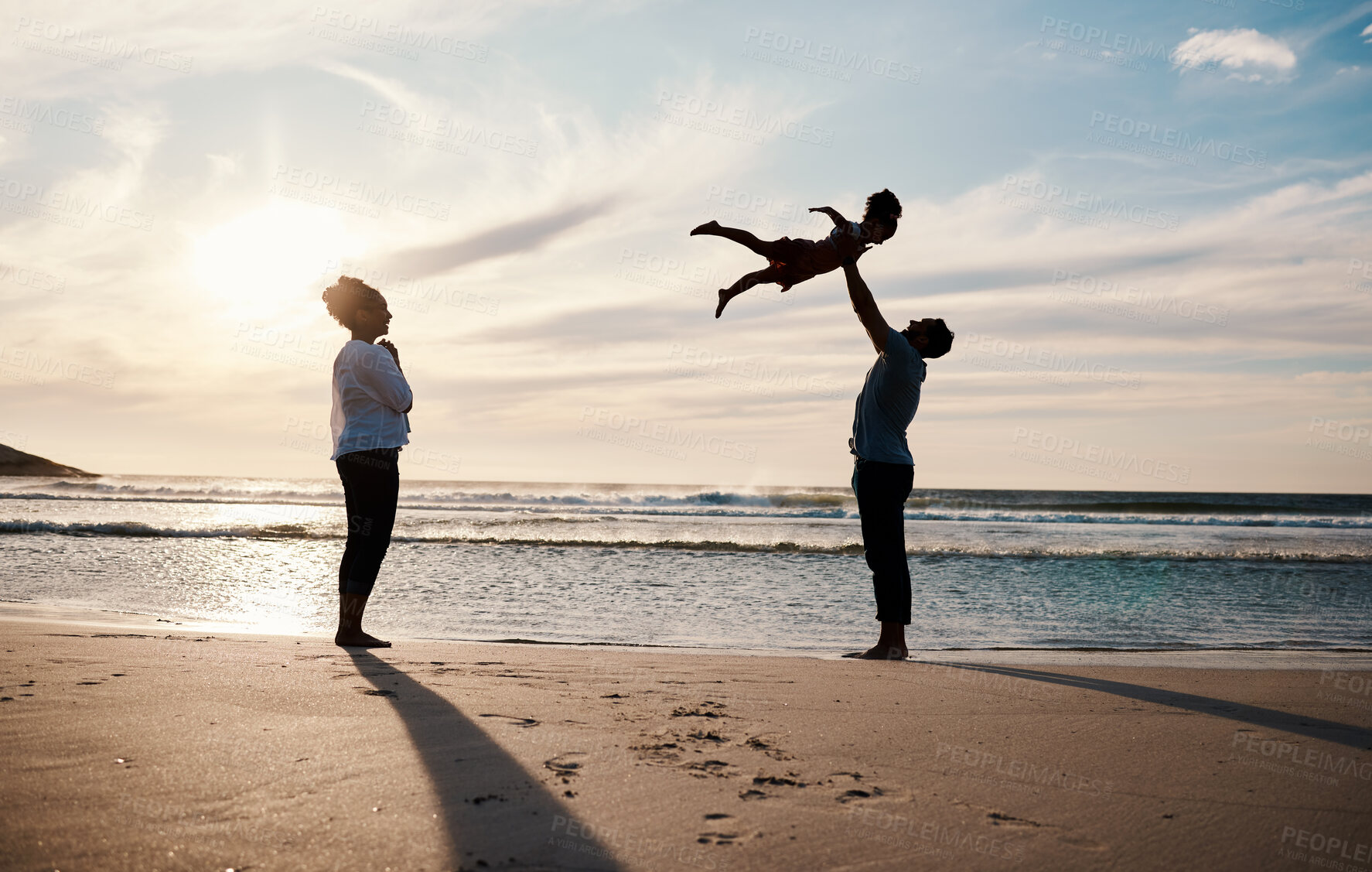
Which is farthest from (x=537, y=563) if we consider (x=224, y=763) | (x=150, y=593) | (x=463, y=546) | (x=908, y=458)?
(x=224, y=763)

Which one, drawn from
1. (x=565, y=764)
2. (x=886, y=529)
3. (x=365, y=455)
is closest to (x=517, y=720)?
(x=565, y=764)

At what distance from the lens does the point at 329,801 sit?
5.85ft

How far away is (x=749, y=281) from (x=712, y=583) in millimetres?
5206

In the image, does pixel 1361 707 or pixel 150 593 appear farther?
pixel 150 593

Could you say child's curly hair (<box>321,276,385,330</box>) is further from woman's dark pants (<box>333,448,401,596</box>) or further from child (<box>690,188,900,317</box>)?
child (<box>690,188,900,317</box>)

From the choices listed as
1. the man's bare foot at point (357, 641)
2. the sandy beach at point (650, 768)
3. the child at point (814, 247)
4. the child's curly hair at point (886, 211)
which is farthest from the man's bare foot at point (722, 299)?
the man's bare foot at point (357, 641)

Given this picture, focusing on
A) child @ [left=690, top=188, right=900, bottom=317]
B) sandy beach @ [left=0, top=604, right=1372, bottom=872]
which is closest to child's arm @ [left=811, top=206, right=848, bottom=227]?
child @ [left=690, top=188, right=900, bottom=317]

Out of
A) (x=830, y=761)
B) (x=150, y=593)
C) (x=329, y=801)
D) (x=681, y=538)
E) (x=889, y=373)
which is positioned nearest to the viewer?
(x=329, y=801)

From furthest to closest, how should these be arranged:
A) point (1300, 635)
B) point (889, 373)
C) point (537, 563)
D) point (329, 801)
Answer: point (537, 563) < point (1300, 635) < point (889, 373) < point (329, 801)

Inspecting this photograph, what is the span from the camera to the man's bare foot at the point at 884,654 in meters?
4.32

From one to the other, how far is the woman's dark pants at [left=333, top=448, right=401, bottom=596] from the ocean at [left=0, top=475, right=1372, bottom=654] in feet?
3.31

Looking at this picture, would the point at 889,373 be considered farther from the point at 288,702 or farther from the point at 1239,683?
the point at 288,702

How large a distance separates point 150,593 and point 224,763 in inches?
242

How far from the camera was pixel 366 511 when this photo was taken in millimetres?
4238
